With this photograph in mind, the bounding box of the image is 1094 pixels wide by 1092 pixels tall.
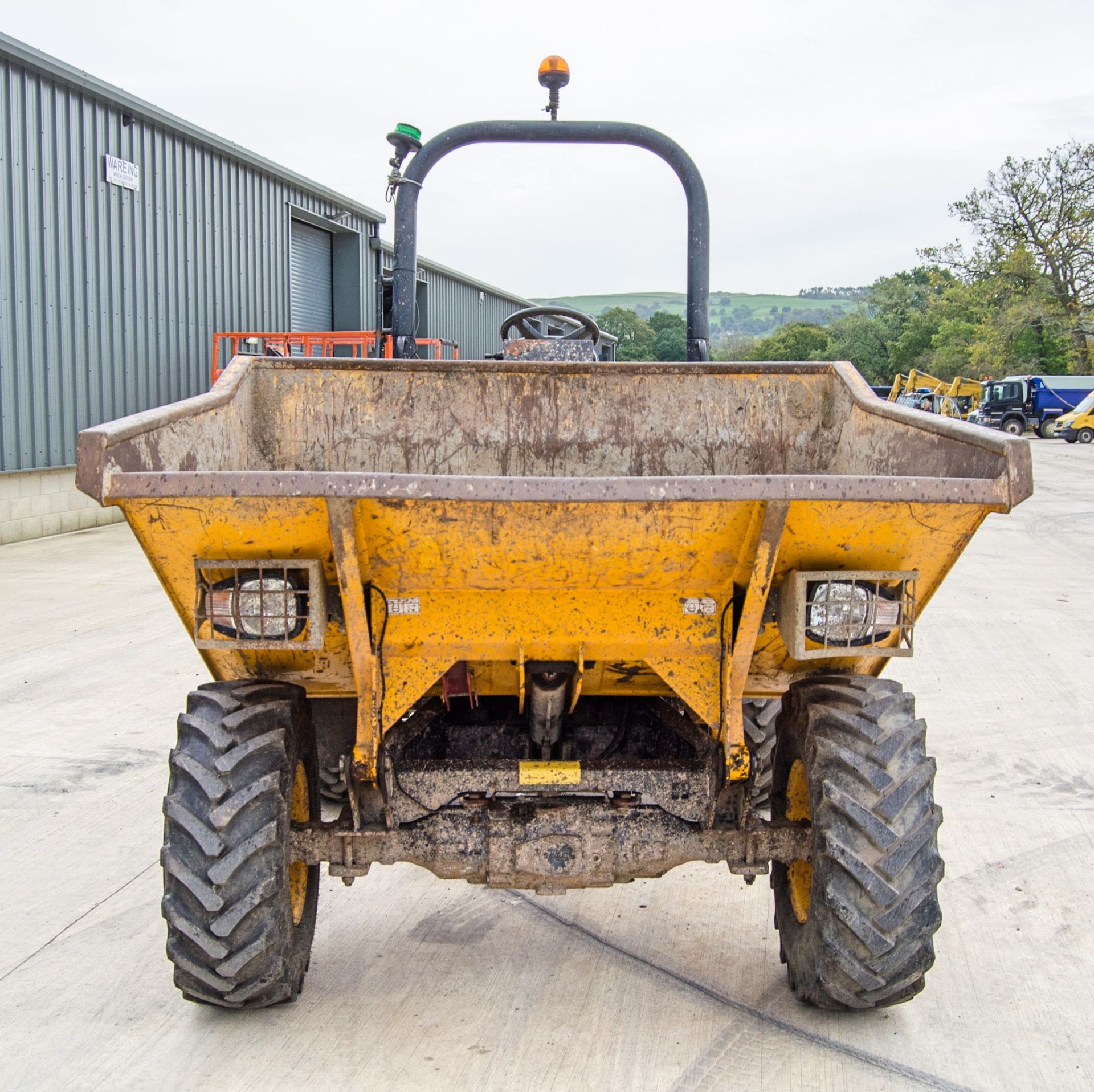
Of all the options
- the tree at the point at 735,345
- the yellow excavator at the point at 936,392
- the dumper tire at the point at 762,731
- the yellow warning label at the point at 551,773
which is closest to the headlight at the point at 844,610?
the yellow warning label at the point at 551,773

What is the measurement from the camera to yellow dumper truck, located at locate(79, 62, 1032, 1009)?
2557mm

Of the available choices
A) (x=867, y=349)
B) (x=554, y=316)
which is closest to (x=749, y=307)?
(x=867, y=349)

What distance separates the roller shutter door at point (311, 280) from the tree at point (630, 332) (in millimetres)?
24512

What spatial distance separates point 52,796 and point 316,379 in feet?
7.31

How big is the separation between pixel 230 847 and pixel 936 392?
40.6 m

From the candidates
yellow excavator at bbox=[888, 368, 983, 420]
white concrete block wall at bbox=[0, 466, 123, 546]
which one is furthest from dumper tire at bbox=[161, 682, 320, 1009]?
yellow excavator at bbox=[888, 368, 983, 420]

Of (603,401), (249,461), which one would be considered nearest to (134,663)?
(249,461)

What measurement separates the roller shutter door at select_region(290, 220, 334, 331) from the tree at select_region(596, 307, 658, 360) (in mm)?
24512

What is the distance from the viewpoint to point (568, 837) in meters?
2.99

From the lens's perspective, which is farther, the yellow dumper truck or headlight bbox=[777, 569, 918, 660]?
headlight bbox=[777, 569, 918, 660]

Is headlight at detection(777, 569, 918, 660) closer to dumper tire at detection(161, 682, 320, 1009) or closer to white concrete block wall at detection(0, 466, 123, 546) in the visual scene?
dumper tire at detection(161, 682, 320, 1009)

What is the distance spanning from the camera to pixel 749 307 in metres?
157

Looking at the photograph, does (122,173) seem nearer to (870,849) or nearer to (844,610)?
(844,610)

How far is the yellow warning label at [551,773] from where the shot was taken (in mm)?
3049
